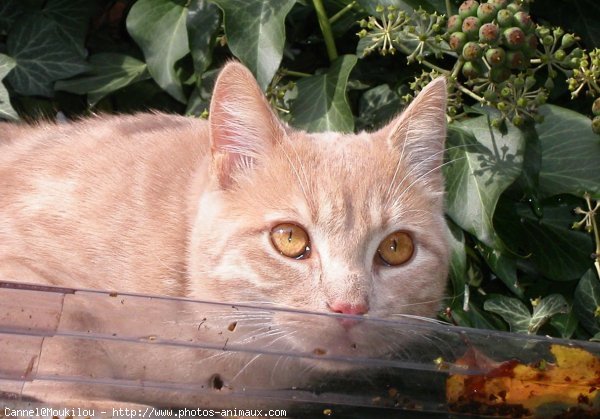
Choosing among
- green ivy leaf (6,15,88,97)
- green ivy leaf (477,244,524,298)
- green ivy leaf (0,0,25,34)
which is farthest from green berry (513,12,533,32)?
green ivy leaf (0,0,25,34)

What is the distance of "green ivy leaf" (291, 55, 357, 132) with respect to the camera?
2691mm

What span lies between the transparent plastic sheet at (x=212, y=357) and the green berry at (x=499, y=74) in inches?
35.9

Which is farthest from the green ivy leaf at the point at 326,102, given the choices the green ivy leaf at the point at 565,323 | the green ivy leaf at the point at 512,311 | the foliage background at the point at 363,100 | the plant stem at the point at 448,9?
the green ivy leaf at the point at 565,323

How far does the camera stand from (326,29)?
2846 mm

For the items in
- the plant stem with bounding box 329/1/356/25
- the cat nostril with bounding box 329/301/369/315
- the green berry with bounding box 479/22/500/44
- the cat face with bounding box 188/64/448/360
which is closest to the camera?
the cat nostril with bounding box 329/301/369/315

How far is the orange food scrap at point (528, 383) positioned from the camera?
1778 mm

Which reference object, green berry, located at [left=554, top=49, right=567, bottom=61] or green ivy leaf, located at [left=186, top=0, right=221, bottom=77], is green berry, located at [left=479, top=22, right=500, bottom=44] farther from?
green ivy leaf, located at [left=186, top=0, right=221, bottom=77]

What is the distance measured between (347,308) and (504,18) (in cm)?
100

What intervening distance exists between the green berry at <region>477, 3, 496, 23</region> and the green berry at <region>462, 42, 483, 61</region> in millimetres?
67

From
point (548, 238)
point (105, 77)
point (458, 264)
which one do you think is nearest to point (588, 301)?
point (548, 238)

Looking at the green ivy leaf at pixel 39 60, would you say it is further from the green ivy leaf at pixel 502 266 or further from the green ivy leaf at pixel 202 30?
the green ivy leaf at pixel 502 266

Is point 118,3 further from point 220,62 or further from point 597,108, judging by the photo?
point 597,108

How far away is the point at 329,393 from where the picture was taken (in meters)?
1.77

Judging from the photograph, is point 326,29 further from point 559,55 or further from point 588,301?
point 588,301
